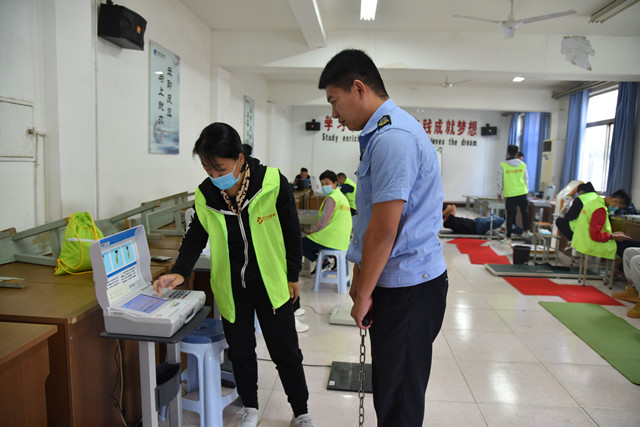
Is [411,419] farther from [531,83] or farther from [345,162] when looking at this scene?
[345,162]

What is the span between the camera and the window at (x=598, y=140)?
7902 mm

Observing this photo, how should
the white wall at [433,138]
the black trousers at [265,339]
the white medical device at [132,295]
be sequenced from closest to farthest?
the white medical device at [132,295] < the black trousers at [265,339] < the white wall at [433,138]

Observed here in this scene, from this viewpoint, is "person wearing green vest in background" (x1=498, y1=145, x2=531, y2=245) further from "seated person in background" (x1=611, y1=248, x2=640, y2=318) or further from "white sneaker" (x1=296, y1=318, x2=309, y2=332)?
"white sneaker" (x1=296, y1=318, x2=309, y2=332)

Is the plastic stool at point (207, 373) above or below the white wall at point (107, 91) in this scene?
below

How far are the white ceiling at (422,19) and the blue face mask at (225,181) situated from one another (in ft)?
9.94

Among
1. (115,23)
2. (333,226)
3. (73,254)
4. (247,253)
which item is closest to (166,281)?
(247,253)

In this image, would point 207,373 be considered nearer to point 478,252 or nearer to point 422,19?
point 422,19

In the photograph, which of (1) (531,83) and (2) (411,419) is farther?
(1) (531,83)

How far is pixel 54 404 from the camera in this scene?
149cm

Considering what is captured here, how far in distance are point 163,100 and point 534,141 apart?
9.33 m

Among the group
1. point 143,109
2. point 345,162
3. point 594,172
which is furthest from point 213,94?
point 594,172

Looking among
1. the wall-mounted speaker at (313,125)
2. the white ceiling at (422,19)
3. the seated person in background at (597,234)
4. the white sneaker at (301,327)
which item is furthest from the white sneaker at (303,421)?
the wall-mounted speaker at (313,125)

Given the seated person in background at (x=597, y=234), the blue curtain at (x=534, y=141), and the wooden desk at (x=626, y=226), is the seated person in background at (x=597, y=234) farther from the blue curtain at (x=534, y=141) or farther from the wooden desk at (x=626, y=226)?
the blue curtain at (x=534, y=141)

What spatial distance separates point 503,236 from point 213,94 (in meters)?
5.43
